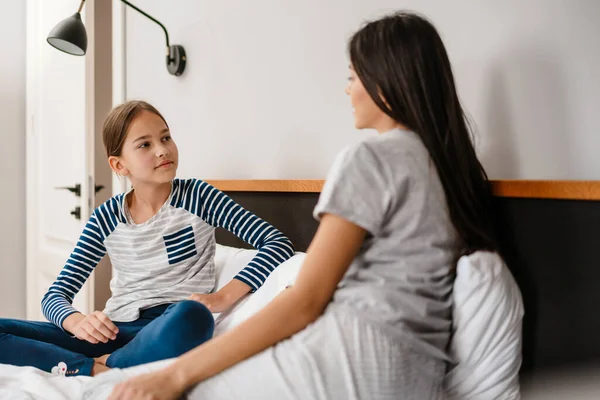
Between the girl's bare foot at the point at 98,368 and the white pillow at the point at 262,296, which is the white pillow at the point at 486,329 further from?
the girl's bare foot at the point at 98,368

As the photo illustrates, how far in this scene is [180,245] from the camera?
1353 millimetres

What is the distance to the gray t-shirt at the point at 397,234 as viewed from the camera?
0.73 metres

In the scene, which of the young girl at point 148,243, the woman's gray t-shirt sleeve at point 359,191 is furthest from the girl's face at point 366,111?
the young girl at point 148,243

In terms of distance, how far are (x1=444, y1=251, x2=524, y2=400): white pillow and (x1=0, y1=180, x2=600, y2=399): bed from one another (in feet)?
0.28

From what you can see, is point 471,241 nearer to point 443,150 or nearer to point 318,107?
point 443,150

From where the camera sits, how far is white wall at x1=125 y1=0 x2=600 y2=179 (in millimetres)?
875

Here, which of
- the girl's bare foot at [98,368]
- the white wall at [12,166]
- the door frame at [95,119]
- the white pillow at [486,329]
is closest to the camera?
the white pillow at [486,329]

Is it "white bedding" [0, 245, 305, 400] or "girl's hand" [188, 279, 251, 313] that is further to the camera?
"girl's hand" [188, 279, 251, 313]

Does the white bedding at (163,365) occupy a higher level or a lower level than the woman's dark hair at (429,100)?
lower

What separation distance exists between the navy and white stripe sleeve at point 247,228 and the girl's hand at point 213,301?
0.07 meters

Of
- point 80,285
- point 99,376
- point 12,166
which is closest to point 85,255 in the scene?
point 80,285

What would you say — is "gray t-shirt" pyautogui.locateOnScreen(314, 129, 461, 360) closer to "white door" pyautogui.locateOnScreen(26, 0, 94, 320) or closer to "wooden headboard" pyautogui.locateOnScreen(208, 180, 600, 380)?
"wooden headboard" pyautogui.locateOnScreen(208, 180, 600, 380)

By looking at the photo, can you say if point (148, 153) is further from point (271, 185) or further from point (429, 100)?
point (429, 100)

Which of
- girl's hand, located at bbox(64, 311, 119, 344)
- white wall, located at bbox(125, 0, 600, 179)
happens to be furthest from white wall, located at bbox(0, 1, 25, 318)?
girl's hand, located at bbox(64, 311, 119, 344)
